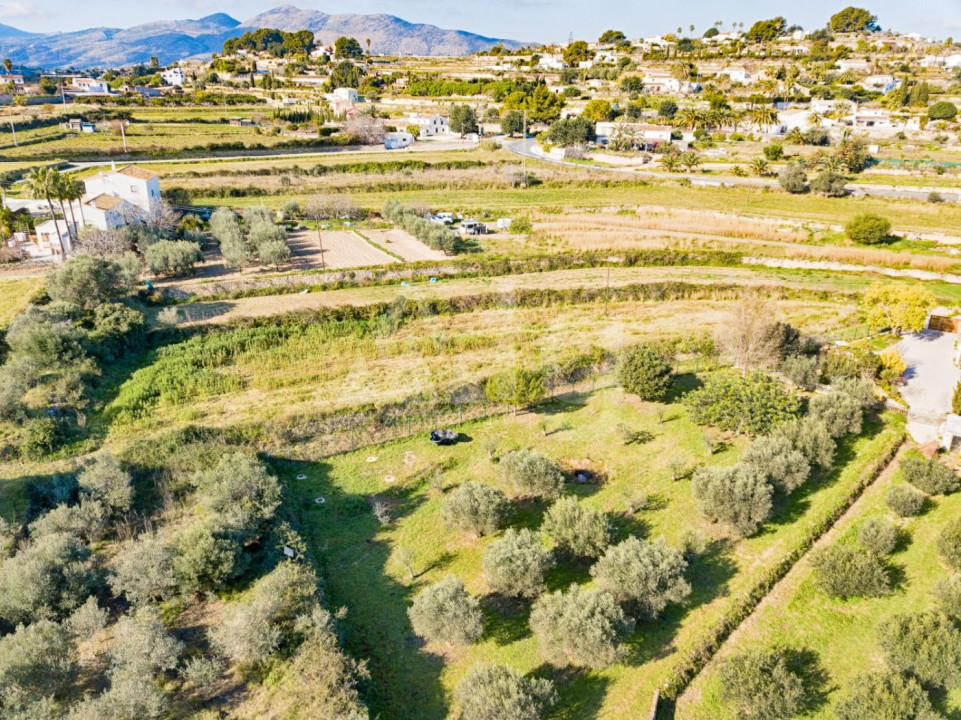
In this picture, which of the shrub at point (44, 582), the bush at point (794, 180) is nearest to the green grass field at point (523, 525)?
the shrub at point (44, 582)

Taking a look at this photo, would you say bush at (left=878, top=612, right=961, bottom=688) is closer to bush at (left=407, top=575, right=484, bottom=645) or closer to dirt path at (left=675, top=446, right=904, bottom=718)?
dirt path at (left=675, top=446, right=904, bottom=718)

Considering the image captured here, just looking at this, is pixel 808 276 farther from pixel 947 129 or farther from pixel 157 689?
pixel 947 129

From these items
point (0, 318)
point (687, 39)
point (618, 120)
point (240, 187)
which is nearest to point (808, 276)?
point (0, 318)

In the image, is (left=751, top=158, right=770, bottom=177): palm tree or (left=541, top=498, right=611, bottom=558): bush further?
(left=751, top=158, right=770, bottom=177): palm tree

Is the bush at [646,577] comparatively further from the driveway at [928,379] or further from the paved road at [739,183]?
the paved road at [739,183]

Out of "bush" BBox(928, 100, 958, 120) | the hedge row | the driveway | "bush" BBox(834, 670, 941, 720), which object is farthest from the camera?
"bush" BBox(928, 100, 958, 120)

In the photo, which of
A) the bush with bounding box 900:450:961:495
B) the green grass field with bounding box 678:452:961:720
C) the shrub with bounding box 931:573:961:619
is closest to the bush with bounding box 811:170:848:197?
the bush with bounding box 900:450:961:495
